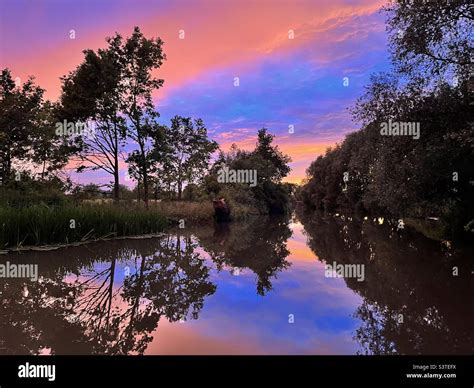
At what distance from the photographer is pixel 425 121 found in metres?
13.2

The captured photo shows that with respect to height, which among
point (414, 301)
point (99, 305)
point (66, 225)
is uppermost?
point (66, 225)

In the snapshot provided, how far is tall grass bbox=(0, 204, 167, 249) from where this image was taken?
416 inches

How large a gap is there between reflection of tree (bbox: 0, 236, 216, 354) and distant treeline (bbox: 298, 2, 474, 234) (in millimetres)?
7867

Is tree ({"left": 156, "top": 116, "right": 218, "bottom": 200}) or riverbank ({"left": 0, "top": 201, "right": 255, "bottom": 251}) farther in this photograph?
tree ({"left": 156, "top": 116, "right": 218, "bottom": 200})

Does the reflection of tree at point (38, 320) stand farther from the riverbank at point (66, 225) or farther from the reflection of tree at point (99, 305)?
the riverbank at point (66, 225)

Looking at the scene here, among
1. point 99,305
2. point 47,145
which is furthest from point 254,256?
point 47,145

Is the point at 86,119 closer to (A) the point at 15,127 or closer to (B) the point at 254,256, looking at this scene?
(A) the point at 15,127

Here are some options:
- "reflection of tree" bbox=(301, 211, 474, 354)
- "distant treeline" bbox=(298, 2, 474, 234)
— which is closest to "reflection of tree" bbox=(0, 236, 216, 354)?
"reflection of tree" bbox=(301, 211, 474, 354)

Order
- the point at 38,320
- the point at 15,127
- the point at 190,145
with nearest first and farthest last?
the point at 38,320 < the point at 15,127 < the point at 190,145

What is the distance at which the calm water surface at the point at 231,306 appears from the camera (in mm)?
4473

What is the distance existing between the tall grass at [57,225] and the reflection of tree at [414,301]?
7522 millimetres

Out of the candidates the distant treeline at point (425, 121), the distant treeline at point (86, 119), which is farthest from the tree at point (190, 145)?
the distant treeline at point (425, 121)

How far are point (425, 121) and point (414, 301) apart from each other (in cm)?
867

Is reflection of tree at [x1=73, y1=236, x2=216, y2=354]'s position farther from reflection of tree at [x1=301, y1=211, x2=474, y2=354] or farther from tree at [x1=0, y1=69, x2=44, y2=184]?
tree at [x1=0, y1=69, x2=44, y2=184]
